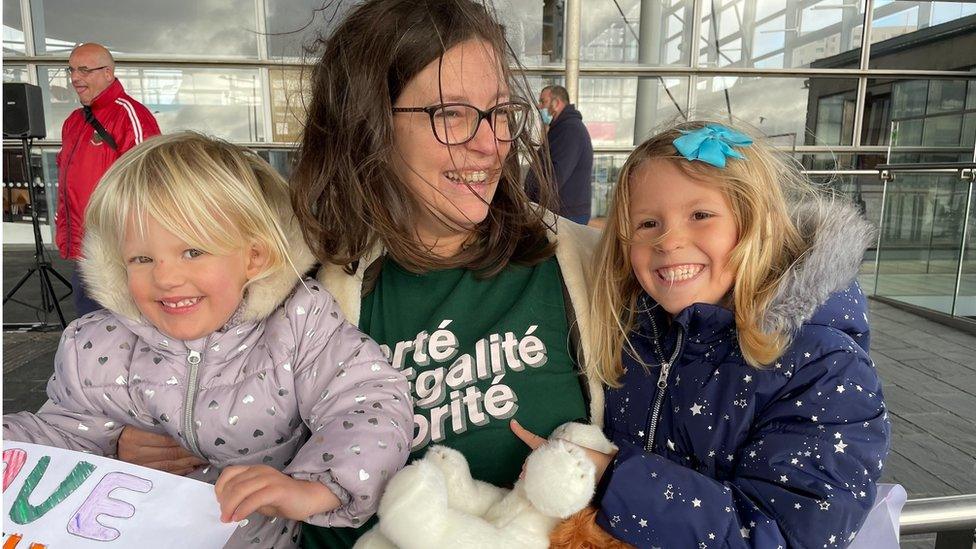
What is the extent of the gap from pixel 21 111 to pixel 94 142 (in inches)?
59.3

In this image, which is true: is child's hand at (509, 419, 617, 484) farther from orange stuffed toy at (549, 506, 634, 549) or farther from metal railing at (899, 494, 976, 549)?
metal railing at (899, 494, 976, 549)

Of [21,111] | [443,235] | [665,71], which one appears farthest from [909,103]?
[21,111]

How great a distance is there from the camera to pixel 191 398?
1169 mm

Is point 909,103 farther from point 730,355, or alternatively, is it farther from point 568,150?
point 730,355

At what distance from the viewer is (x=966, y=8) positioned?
7.84m

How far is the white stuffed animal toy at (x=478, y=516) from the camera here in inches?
37.1

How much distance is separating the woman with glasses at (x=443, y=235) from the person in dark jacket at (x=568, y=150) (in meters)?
3.47

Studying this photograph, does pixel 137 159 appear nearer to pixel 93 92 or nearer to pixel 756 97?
pixel 93 92

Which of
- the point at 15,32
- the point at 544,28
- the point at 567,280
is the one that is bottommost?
the point at 567,280

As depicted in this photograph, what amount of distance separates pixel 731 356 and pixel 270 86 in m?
7.04

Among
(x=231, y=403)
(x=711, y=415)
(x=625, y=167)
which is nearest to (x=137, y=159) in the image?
(x=231, y=403)

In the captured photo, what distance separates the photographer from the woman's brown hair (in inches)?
50.7

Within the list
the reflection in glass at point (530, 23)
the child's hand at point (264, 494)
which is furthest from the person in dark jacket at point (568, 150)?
the child's hand at point (264, 494)

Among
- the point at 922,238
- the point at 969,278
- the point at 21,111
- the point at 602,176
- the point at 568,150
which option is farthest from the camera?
the point at 602,176
